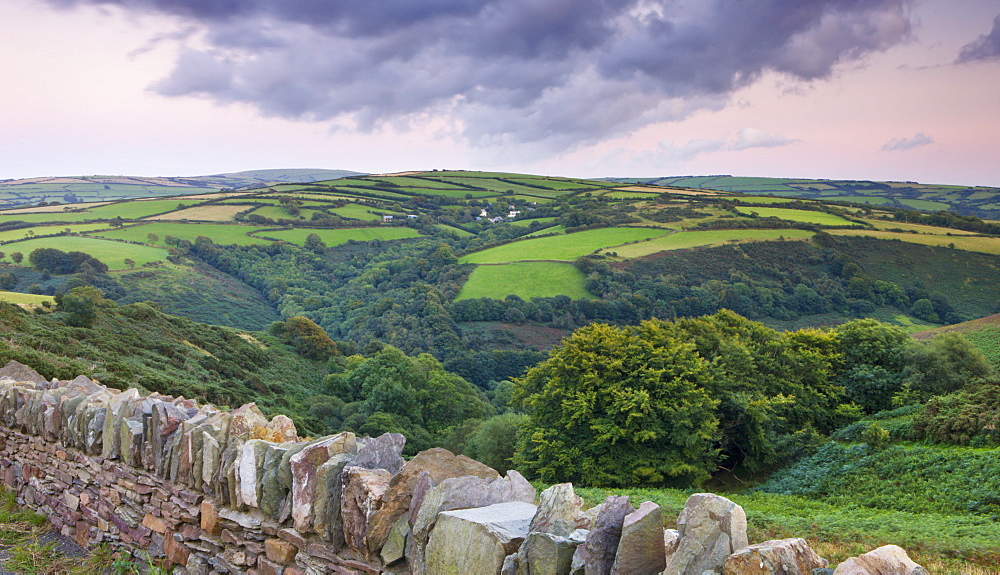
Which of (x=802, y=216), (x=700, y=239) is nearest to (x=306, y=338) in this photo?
(x=700, y=239)

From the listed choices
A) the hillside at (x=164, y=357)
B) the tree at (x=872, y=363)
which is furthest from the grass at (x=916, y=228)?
the hillside at (x=164, y=357)

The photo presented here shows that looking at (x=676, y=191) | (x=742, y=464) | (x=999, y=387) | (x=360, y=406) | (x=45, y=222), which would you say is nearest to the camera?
(x=999, y=387)

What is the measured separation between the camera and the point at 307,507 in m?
4.84

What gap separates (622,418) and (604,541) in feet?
69.2

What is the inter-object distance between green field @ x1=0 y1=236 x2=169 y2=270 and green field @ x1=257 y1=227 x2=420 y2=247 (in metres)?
25.6

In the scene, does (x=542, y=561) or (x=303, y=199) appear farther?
(x=303, y=199)

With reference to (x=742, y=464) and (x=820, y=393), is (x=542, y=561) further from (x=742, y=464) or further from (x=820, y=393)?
(x=820, y=393)

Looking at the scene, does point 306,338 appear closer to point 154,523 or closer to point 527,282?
point 527,282

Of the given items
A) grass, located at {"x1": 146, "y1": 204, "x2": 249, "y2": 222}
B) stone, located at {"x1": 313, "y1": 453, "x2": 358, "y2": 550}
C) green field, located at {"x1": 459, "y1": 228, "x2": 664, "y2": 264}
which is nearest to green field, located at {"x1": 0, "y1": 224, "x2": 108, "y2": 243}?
grass, located at {"x1": 146, "y1": 204, "x2": 249, "y2": 222}

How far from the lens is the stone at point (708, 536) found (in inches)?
121

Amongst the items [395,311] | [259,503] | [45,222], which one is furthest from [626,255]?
[45,222]

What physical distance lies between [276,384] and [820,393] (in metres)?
36.1

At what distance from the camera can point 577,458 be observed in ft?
78.5

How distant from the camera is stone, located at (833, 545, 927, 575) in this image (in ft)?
8.75
